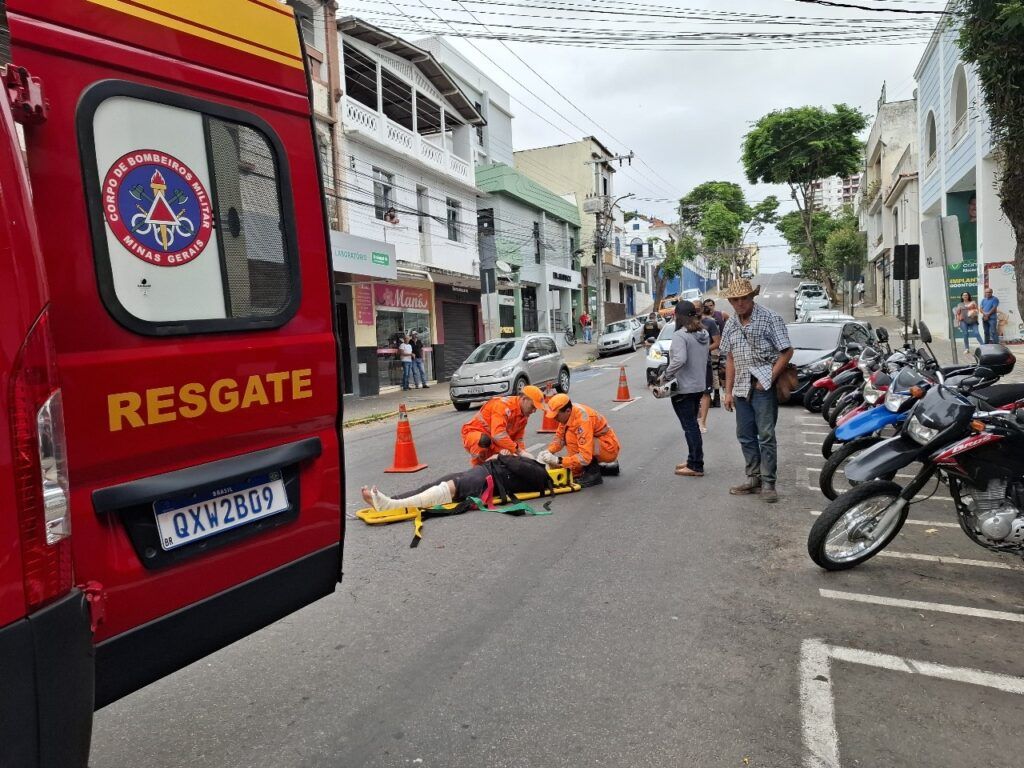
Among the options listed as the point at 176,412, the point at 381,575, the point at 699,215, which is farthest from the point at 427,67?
the point at 699,215

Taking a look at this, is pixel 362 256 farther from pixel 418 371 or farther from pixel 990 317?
pixel 990 317

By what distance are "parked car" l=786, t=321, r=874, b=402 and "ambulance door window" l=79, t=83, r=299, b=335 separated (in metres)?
9.98

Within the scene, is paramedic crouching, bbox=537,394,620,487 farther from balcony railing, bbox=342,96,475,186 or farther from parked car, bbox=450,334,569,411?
balcony railing, bbox=342,96,475,186

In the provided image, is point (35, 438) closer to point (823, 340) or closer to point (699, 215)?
point (823, 340)

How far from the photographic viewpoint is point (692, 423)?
677cm

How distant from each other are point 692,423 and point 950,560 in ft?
9.06

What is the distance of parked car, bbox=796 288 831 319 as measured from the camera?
32872mm

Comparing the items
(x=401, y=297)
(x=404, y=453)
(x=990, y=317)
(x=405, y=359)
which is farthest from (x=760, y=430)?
(x=401, y=297)

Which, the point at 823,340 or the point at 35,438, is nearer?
the point at 35,438

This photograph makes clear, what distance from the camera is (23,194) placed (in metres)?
1.51

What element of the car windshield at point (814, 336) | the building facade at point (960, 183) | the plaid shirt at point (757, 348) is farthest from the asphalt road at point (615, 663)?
the building facade at point (960, 183)

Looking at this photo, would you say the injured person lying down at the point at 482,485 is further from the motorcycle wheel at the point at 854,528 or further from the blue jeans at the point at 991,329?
the blue jeans at the point at 991,329

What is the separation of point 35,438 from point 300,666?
2.08 meters

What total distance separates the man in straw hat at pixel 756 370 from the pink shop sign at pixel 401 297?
13630 mm
